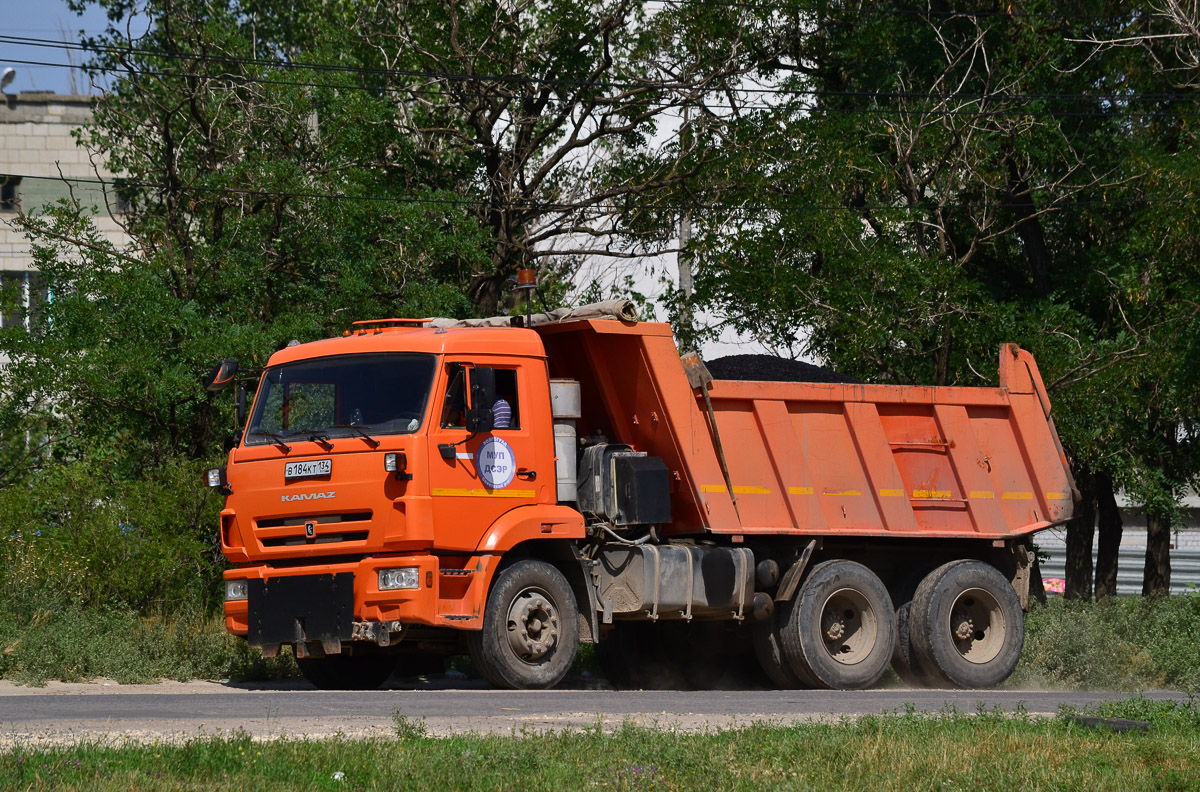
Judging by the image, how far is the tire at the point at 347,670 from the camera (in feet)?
43.4

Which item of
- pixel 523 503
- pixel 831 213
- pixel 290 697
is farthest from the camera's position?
pixel 831 213

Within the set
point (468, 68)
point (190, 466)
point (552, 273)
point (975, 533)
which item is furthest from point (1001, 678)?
point (552, 273)

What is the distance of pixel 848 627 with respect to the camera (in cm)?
1438

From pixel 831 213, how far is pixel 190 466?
930cm

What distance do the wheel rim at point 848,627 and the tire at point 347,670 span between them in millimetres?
4055

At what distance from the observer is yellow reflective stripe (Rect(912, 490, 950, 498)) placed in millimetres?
14570

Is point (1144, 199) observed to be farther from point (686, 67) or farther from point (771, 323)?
point (686, 67)

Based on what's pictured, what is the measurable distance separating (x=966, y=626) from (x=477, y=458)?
5786 millimetres

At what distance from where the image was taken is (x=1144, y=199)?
21.0 meters

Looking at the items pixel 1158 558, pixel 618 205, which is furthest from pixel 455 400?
pixel 1158 558

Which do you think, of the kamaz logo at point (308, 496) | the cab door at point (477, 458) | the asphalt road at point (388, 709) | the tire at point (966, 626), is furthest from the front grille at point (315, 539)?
the tire at point (966, 626)

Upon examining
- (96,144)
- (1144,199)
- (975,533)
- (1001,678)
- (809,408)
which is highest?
(96,144)

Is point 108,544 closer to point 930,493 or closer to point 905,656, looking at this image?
point 905,656

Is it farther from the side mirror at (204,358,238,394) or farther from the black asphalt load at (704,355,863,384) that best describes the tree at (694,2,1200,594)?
the side mirror at (204,358,238,394)
